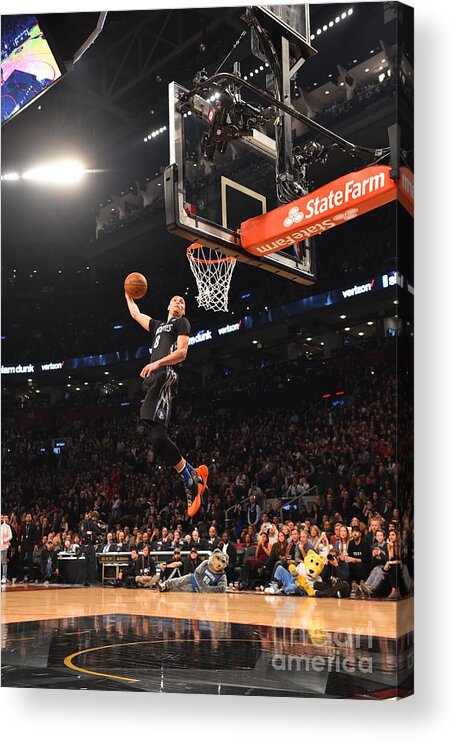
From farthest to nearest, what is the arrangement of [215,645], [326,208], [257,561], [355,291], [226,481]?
1. [226,481]
2. [257,561]
3. [355,291]
4. [326,208]
5. [215,645]

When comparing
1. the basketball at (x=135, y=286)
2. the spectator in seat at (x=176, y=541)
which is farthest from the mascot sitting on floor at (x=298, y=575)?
the basketball at (x=135, y=286)

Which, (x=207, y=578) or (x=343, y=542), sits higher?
(x=343, y=542)

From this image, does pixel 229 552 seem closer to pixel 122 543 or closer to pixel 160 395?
pixel 122 543

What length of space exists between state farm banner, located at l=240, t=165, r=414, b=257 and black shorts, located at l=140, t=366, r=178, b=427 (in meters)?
1.42

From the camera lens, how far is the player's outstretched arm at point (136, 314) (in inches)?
317

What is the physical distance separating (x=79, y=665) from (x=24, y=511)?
159 cm

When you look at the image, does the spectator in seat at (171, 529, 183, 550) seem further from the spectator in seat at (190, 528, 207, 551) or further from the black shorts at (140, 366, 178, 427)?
the black shorts at (140, 366, 178, 427)

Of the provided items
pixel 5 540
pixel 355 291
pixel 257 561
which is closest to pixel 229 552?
pixel 257 561

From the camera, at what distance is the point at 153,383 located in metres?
8.00

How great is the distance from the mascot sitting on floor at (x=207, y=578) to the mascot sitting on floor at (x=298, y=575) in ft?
1.61

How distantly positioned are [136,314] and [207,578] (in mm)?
2410

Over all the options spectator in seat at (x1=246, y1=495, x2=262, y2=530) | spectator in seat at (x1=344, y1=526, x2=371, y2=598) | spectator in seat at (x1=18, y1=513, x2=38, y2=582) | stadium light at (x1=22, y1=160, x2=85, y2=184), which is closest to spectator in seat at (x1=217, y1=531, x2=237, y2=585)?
spectator in seat at (x1=246, y1=495, x2=262, y2=530)

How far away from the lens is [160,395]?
7949 mm

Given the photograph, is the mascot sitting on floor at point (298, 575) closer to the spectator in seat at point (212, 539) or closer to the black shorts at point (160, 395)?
the spectator in seat at point (212, 539)
